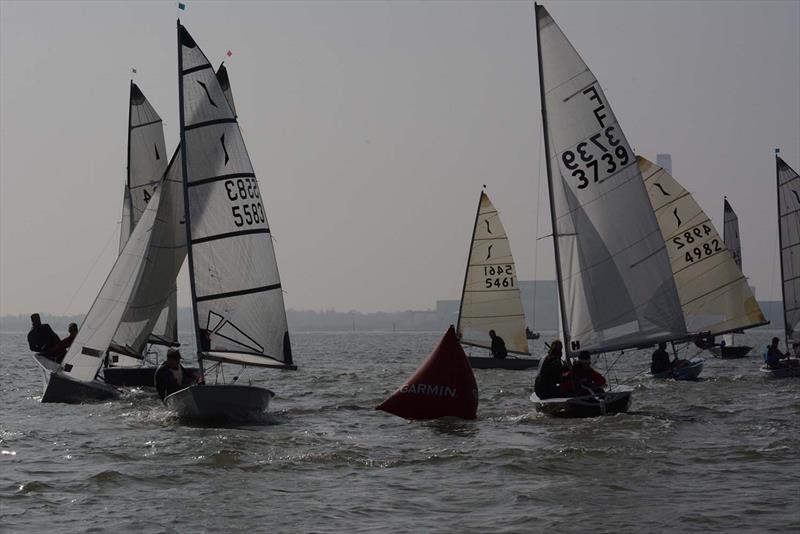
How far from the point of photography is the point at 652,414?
838 inches

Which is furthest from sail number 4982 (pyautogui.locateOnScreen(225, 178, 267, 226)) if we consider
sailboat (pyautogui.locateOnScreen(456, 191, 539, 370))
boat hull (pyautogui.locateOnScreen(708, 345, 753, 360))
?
boat hull (pyautogui.locateOnScreen(708, 345, 753, 360))

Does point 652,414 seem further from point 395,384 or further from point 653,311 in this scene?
point 395,384

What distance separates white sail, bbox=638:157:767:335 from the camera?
34.5m

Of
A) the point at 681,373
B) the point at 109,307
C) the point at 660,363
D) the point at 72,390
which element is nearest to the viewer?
the point at 72,390

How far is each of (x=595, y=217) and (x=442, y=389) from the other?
Answer: 473cm

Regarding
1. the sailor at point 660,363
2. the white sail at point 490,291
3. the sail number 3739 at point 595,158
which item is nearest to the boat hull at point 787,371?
the sailor at point 660,363

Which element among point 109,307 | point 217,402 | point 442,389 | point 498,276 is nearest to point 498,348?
point 498,276

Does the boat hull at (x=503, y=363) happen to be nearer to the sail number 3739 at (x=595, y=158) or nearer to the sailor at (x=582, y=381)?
the sail number 3739 at (x=595, y=158)

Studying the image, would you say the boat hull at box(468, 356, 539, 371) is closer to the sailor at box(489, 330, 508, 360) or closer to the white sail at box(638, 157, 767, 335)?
the sailor at box(489, 330, 508, 360)

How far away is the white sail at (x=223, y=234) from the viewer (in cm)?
2092

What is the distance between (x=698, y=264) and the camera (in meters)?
34.9

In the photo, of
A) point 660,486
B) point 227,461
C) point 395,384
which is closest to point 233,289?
point 227,461

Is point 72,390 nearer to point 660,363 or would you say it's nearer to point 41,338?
point 41,338

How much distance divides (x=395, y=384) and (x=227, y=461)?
59.3 ft
